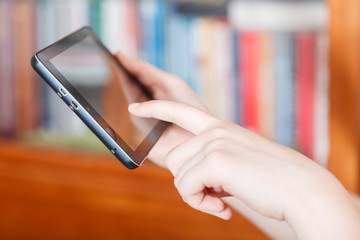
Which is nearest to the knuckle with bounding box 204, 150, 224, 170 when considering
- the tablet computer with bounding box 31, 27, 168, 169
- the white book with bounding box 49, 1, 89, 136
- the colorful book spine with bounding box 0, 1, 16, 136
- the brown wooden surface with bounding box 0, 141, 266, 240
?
the tablet computer with bounding box 31, 27, 168, 169

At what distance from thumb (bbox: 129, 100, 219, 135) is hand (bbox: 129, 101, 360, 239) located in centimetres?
2

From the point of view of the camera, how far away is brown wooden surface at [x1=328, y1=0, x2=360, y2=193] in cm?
92

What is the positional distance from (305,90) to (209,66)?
248mm

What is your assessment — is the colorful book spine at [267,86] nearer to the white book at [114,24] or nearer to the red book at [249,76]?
the red book at [249,76]

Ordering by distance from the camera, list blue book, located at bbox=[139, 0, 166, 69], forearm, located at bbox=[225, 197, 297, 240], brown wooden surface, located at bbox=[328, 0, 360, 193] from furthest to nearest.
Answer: blue book, located at bbox=[139, 0, 166, 69] → brown wooden surface, located at bbox=[328, 0, 360, 193] → forearm, located at bbox=[225, 197, 297, 240]

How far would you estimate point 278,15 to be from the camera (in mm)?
1154

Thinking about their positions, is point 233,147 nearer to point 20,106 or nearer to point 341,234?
point 341,234

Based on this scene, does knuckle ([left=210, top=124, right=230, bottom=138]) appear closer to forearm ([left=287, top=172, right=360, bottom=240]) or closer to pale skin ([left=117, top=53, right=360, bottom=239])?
pale skin ([left=117, top=53, right=360, bottom=239])

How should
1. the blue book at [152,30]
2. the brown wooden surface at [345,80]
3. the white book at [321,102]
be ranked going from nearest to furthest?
the brown wooden surface at [345,80] < the white book at [321,102] < the blue book at [152,30]

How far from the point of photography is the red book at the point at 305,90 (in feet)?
3.73

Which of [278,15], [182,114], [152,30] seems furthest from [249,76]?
[182,114]

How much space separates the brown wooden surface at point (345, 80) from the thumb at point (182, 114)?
452 mm

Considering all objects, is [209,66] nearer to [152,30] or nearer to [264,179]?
[152,30]

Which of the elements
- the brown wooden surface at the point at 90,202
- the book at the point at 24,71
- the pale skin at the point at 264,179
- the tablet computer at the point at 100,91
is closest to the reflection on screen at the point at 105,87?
the tablet computer at the point at 100,91
